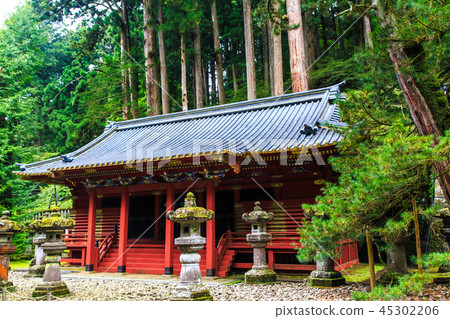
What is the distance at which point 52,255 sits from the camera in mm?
7270

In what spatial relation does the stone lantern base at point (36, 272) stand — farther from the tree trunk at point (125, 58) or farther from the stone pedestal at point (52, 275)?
the tree trunk at point (125, 58)

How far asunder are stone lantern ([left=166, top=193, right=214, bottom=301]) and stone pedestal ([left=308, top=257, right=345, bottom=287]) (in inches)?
104

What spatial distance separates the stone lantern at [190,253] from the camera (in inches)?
224

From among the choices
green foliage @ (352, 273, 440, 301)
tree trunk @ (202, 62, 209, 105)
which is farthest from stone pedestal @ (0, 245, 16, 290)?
tree trunk @ (202, 62, 209, 105)

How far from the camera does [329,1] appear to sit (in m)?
7.37

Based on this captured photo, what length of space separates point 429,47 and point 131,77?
19.3 meters

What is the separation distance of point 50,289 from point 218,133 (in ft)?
21.1

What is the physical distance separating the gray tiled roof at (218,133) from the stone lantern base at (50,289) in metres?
3.55

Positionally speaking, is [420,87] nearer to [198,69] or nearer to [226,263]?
[226,263]

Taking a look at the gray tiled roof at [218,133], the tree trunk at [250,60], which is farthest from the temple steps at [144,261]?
the tree trunk at [250,60]

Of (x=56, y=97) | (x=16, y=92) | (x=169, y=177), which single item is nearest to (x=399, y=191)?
(x=169, y=177)

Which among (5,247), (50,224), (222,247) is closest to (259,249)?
(222,247)

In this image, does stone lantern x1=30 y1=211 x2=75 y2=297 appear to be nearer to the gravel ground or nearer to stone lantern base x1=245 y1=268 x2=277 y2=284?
the gravel ground

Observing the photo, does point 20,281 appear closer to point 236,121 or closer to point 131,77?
point 236,121
